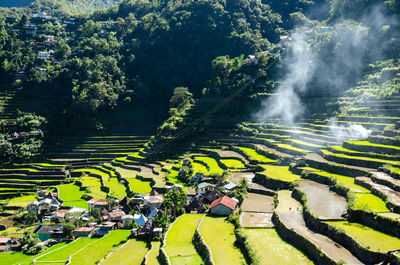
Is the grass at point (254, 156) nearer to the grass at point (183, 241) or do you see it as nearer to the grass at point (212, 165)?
the grass at point (212, 165)

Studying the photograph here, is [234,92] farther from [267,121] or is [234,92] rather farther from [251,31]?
[251,31]

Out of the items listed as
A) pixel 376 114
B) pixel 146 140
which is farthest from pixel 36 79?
pixel 376 114

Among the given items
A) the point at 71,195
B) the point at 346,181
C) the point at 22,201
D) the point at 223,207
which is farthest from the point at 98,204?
the point at 346,181

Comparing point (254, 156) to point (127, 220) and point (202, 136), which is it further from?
point (127, 220)

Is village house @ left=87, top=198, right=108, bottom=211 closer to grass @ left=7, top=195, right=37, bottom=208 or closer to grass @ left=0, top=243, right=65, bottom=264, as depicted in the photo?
grass @ left=0, top=243, right=65, bottom=264

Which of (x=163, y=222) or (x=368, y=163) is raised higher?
(x=368, y=163)

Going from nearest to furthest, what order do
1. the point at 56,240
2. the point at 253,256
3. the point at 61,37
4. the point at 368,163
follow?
1. the point at 253,256
2. the point at 368,163
3. the point at 56,240
4. the point at 61,37

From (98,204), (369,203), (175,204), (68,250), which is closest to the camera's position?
(369,203)
